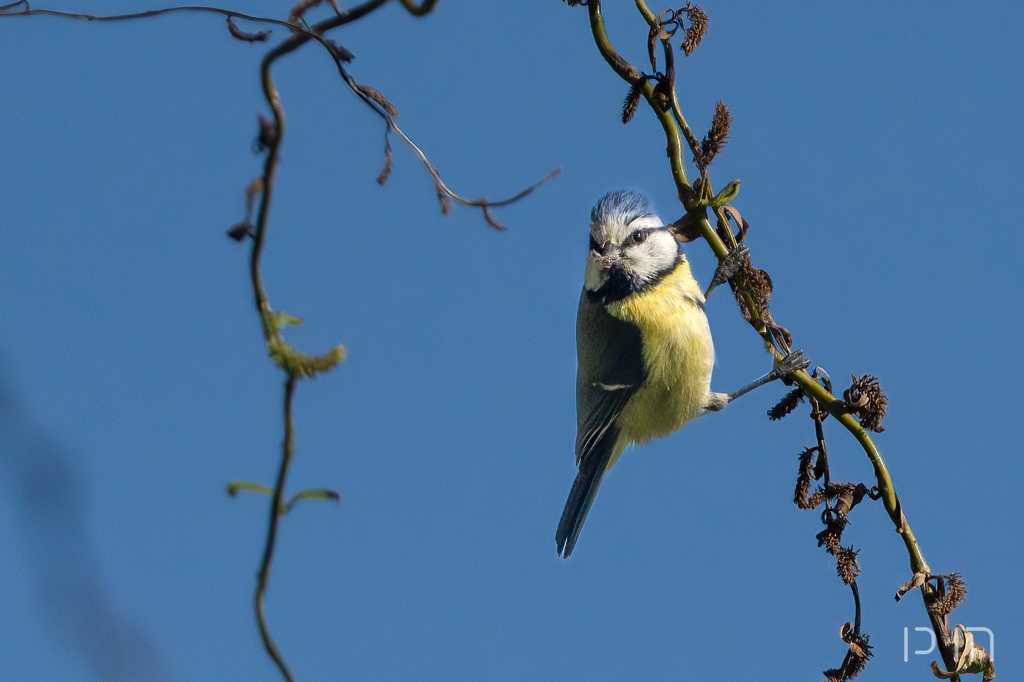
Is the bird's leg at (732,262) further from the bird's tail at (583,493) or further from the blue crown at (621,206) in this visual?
the bird's tail at (583,493)

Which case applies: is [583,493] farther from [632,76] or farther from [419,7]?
[419,7]

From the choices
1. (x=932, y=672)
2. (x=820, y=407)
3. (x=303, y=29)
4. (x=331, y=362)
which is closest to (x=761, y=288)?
(x=820, y=407)

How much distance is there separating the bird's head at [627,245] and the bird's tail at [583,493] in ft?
1.52

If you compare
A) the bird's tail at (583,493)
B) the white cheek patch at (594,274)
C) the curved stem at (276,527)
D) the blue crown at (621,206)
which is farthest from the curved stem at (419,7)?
the bird's tail at (583,493)

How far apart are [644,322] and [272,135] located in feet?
7.69

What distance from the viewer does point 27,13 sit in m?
1.29

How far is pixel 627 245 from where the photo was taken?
9.61ft

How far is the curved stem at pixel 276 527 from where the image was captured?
766mm

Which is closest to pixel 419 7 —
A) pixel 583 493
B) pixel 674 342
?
pixel 674 342

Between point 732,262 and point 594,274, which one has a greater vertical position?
point 594,274

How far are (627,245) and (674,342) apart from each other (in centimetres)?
31

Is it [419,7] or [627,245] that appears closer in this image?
[419,7]

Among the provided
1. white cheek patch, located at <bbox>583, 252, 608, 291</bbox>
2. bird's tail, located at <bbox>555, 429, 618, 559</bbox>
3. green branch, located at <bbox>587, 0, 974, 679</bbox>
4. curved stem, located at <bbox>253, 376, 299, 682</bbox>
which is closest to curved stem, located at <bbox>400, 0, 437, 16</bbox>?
curved stem, located at <bbox>253, 376, 299, 682</bbox>

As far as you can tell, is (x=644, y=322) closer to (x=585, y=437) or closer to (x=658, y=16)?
(x=585, y=437)
